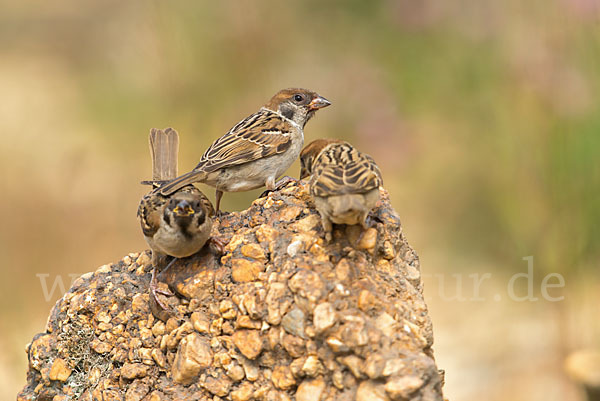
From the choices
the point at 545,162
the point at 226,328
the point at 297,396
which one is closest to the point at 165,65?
the point at 545,162

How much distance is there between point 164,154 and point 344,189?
1814mm

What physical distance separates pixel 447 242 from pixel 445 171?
836 millimetres

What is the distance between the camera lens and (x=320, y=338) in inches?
116

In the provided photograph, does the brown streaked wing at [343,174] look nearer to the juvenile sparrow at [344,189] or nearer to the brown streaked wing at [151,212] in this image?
the juvenile sparrow at [344,189]

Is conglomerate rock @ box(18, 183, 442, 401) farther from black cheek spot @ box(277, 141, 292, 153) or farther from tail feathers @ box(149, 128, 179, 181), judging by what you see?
black cheek spot @ box(277, 141, 292, 153)

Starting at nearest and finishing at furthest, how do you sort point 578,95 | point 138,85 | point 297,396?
point 297,396, point 578,95, point 138,85

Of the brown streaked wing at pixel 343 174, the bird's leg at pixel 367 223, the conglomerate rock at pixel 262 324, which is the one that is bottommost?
the conglomerate rock at pixel 262 324

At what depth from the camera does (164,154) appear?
181 inches

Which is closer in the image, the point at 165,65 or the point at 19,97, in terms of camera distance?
the point at 165,65

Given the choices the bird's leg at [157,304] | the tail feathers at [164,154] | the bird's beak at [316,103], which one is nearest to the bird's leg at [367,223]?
the bird's leg at [157,304]

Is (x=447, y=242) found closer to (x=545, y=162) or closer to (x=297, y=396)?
(x=545, y=162)

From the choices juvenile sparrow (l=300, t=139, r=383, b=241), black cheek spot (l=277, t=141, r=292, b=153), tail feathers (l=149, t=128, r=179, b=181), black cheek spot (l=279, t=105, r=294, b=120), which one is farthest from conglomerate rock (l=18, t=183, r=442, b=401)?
black cheek spot (l=279, t=105, r=294, b=120)

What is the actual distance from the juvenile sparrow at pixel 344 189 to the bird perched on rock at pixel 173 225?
0.64 m

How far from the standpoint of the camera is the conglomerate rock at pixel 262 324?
9.52 feet
